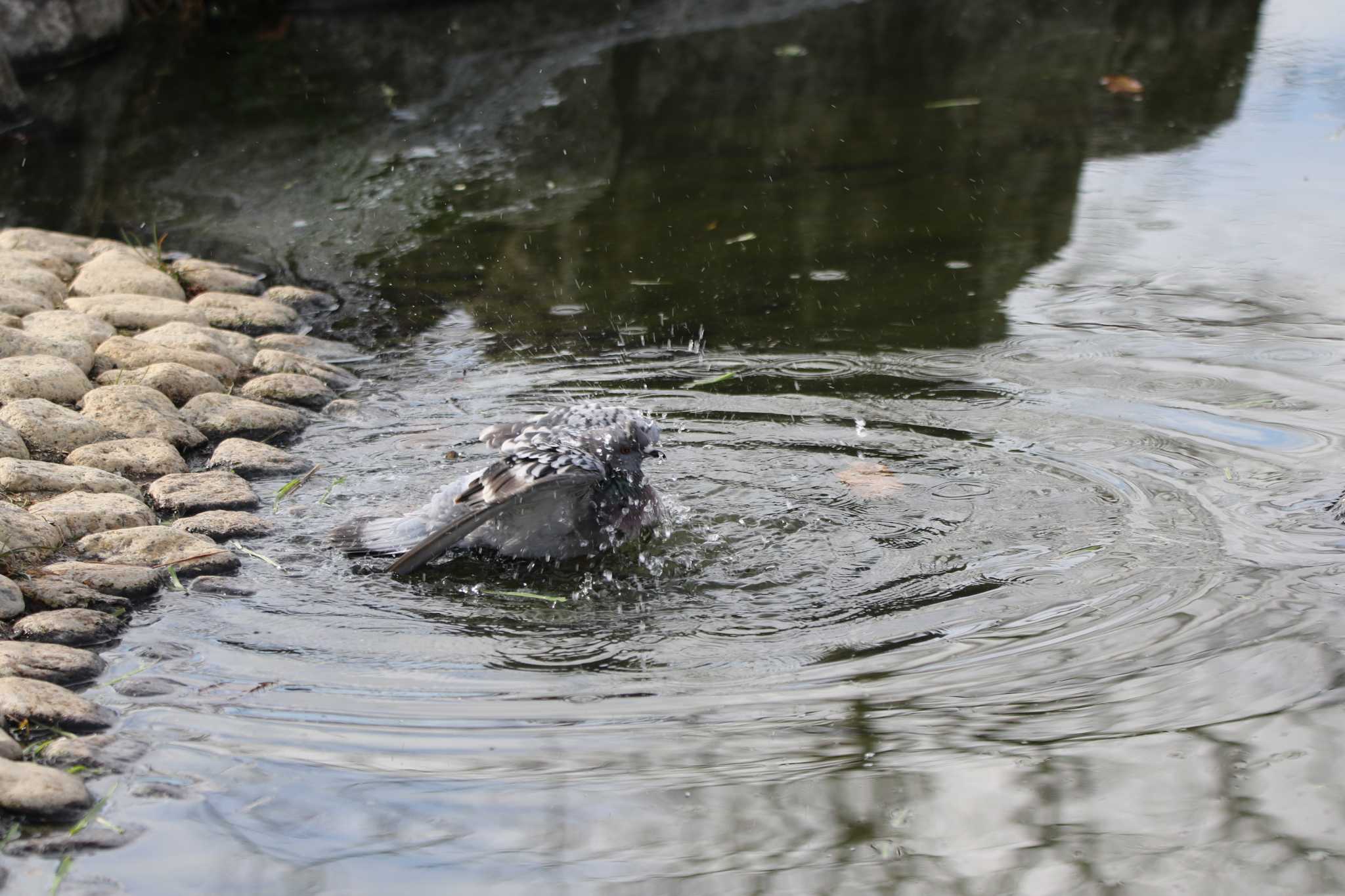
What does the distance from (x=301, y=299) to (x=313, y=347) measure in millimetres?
665

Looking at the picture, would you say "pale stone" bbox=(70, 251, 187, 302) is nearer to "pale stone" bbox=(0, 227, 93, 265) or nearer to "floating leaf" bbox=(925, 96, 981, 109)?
"pale stone" bbox=(0, 227, 93, 265)

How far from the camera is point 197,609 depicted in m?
4.11

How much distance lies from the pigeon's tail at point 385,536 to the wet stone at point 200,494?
544 millimetres

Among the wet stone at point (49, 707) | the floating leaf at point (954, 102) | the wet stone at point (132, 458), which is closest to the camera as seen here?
the wet stone at point (49, 707)

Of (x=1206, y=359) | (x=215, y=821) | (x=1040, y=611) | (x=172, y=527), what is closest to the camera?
(x=215, y=821)

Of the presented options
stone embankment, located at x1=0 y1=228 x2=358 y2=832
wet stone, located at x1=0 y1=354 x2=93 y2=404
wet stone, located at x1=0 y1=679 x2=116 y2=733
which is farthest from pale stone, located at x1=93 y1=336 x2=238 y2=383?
wet stone, located at x1=0 y1=679 x2=116 y2=733

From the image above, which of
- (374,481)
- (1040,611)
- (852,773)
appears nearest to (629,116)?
(374,481)

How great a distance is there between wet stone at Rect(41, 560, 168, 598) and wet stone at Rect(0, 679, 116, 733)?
2.11ft

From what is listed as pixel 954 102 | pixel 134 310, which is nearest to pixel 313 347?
pixel 134 310

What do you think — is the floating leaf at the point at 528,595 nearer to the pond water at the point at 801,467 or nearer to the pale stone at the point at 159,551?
the pond water at the point at 801,467

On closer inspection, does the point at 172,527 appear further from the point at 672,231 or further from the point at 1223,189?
the point at 1223,189

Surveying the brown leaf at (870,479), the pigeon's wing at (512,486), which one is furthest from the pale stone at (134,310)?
the brown leaf at (870,479)

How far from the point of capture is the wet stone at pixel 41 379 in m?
5.19

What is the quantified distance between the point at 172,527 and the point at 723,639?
1.95 m
